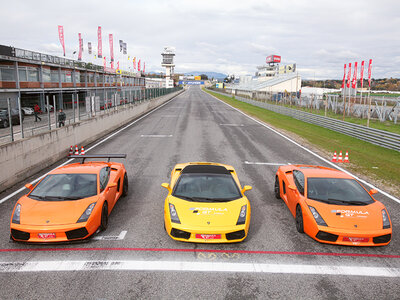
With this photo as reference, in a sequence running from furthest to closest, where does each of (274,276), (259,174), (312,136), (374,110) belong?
(374,110)
(312,136)
(259,174)
(274,276)

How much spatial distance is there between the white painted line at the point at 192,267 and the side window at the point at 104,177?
2.00 m

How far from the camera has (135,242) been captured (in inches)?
238

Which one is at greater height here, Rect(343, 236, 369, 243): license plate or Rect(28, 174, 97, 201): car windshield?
Rect(28, 174, 97, 201): car windshield

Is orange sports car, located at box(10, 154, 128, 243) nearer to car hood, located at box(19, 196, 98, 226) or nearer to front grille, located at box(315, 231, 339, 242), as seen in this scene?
car hood, located at box(19, 196, 98, 226)

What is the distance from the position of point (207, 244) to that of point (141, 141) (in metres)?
12.0

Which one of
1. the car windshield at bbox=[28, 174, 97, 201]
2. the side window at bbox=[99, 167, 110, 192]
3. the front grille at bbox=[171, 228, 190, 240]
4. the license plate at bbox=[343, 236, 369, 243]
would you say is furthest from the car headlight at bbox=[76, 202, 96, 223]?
the license plate at bbox=[343, 236, 369, 243]

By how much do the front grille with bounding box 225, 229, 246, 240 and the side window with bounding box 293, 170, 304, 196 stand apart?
6.53ft

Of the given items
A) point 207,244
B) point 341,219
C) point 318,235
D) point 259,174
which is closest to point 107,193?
point 207,244

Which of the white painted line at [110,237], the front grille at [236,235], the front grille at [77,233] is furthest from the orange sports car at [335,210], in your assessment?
the front grille at [77,233]

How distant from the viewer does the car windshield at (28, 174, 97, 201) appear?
21.2 feet

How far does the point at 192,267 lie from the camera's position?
5.23m

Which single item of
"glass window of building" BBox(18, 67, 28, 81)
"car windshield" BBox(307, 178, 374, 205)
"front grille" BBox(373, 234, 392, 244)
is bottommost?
"front grille" BBox(373, 234, 392, 244)

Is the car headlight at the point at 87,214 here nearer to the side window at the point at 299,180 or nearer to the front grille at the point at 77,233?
the front grille at the point at 77,233

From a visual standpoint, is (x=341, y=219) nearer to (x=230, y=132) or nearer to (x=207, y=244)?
(x=207, y=244)
